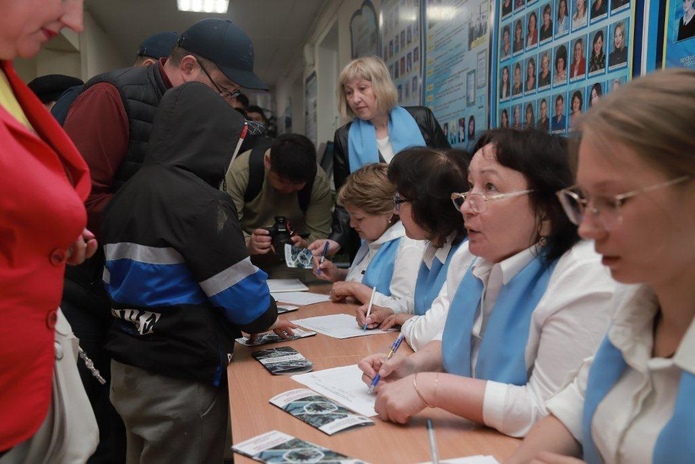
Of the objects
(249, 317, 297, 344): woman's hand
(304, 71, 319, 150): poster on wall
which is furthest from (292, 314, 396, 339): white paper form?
(304, 71, 319, 150): poster on wall

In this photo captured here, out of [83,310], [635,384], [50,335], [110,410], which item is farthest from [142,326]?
[635,384]

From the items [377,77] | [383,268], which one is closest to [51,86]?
[377,77]

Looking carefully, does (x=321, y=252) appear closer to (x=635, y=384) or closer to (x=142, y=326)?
(x=142, y=326)

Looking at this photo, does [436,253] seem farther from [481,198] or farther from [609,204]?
[609,204]

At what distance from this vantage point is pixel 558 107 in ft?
7.00

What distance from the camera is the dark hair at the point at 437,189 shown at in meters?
2.11

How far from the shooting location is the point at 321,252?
3.01m

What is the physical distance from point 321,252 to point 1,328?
215 cm

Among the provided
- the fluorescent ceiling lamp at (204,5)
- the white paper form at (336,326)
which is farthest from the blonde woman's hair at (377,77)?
the fluorescent ceiling lamp at (204,5)

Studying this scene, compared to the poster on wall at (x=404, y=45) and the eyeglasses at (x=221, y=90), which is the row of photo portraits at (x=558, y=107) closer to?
the eyeglasses at (x=221, y=90)

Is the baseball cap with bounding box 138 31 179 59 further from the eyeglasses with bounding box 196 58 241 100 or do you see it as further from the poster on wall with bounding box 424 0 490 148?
the poster on wall with bounding box 424 0 490 148

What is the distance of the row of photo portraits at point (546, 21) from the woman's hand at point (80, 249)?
1579 millimetres

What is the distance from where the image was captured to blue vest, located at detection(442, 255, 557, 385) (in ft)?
4.36

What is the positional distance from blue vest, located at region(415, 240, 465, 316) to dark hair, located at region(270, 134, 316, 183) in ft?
3.34
